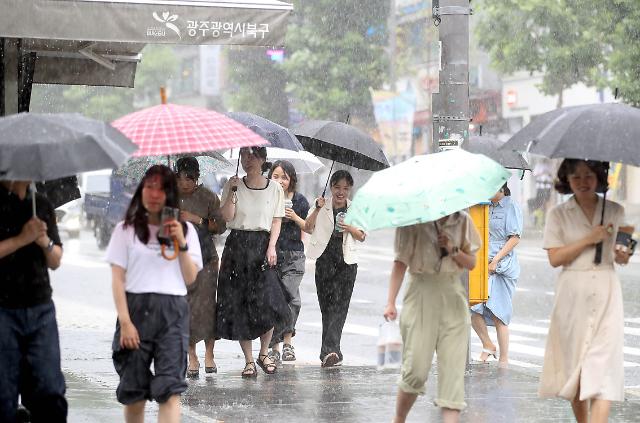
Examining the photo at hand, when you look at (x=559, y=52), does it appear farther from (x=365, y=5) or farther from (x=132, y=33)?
(x=132, y=33)

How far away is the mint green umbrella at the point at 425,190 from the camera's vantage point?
7062mm

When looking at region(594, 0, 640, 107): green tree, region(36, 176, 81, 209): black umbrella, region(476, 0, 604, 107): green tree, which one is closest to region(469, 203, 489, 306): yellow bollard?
region(36, 176, 81, 209): black umbrella

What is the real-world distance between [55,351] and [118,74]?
7674 millimetres

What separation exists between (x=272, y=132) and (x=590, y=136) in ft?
12.8

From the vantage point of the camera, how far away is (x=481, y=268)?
35.7 ft

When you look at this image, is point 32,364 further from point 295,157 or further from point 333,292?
point 295,157

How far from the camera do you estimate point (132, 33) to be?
8953 mm

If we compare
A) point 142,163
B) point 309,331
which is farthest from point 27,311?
point 309,331

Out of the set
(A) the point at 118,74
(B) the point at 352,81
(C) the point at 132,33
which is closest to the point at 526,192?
(B) the point at 352,81

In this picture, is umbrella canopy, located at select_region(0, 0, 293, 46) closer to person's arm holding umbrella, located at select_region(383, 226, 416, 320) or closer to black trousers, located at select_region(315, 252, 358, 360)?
person's arm holding umbrella, located at select_region(383, 226, 416, 320)

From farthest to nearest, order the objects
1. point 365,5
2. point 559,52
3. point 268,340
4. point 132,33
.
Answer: point 365,5, point 559,52, point 268,340, point 132,33

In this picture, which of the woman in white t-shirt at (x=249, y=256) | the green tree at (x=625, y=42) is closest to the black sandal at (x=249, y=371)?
the woman in white t-shirt at (x=249, y=256)

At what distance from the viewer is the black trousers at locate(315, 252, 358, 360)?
37.4 feet

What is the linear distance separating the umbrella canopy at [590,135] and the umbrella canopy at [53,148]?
89.3 inches
